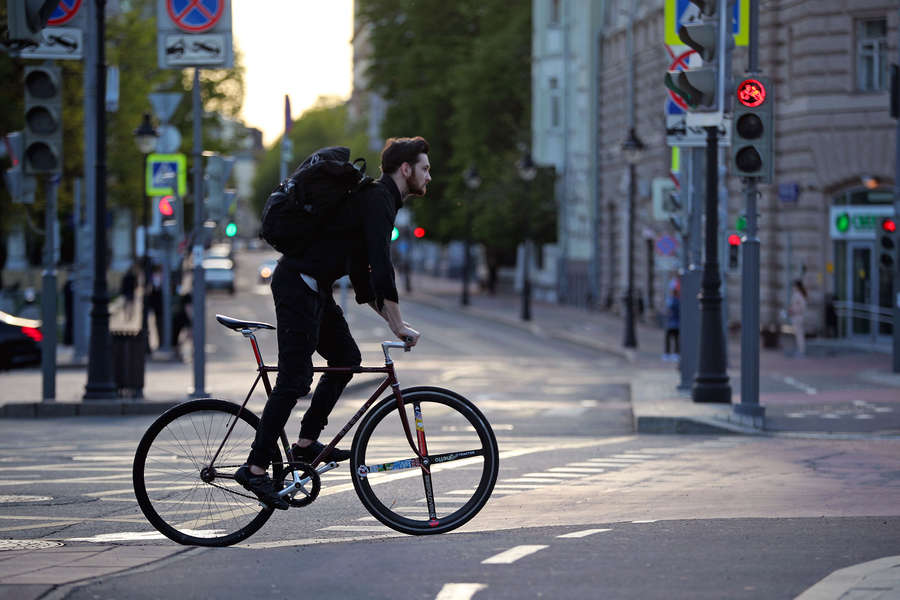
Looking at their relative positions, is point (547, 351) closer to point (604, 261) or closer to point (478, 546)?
point (604, 261)

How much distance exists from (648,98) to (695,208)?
2972cm

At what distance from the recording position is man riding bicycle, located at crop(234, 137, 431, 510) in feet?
23.7

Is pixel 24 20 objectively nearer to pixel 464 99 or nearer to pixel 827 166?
pixel 827 166

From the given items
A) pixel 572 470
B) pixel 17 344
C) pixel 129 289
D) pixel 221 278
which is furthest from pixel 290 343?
pixel 221 278

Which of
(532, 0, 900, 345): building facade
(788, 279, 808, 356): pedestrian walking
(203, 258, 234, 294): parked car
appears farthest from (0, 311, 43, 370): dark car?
(203, 258, 234, 294): parked car

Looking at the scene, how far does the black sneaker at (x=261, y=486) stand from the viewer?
24.0 ft

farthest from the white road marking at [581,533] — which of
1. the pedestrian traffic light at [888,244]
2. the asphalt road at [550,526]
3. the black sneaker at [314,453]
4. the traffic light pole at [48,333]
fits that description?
the pedestrian traffic light at [888,244]

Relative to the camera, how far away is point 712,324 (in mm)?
17812

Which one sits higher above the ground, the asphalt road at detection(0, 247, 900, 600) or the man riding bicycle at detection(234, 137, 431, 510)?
the man riding bicycle at detection(234, 137, 431, 510)

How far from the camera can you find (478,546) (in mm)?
7105

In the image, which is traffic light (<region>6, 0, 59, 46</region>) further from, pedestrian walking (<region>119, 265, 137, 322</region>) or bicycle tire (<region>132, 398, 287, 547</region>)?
pedestrian walking (<region>119, 265, 137, 322</region>)

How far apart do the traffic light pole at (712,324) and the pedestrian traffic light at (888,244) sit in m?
9.57

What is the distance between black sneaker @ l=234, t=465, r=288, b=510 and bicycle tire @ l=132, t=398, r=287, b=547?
5 centimetres

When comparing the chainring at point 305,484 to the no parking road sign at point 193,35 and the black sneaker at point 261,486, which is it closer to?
the black sneaker at point 261,486
